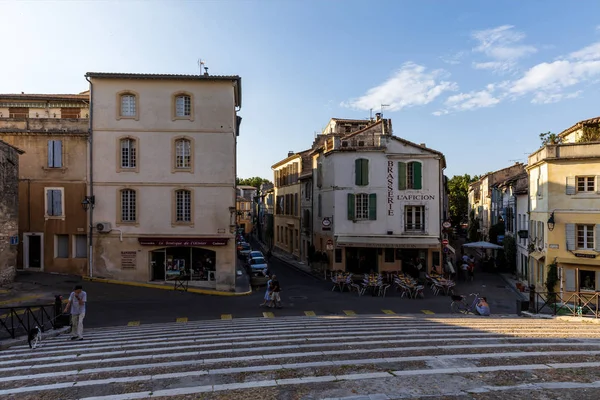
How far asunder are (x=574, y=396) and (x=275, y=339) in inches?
276

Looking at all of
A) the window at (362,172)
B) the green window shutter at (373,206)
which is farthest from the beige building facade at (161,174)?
the green window shutter at (373,206)

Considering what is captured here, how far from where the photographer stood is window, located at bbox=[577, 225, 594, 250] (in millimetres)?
22781

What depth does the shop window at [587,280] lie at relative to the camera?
22844 mm

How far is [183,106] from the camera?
2555 centimetres

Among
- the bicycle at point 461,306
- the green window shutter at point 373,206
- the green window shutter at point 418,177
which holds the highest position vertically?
the green window shutter at point 418,177

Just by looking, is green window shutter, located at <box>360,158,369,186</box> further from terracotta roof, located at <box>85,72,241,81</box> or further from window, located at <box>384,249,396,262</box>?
terracotta roof, located at <box>85,72,241,81</box>

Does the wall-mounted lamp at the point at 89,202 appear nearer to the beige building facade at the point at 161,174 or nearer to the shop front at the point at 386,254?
the beige building facade at the point at 161,174

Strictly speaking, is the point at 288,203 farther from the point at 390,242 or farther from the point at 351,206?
the point at 390,242

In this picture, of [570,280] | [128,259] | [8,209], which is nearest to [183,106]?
[128,259]

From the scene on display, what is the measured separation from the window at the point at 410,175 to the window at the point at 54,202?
21707 mm

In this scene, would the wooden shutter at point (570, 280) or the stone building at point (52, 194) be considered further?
the stone building at point (52, 194)

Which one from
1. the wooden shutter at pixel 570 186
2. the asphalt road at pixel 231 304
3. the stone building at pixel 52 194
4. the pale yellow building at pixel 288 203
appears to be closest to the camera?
the asphalt road at pixel 231 304

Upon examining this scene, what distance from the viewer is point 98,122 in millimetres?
25266

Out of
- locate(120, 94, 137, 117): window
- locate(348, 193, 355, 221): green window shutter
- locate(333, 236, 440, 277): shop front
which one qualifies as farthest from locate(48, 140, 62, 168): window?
locate(348, 193, 355, 221): green window shutter
